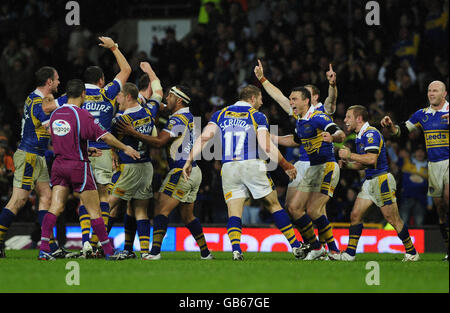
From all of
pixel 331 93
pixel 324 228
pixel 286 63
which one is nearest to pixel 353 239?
pixel 324 228

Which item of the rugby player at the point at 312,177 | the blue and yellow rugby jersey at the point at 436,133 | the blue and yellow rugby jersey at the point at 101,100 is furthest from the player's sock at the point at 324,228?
the blue and yellow rugby jersey at the point at 101,100

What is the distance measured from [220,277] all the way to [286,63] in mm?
11373

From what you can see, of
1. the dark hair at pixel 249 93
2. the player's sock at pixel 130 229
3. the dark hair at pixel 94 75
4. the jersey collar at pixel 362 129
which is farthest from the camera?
the player's sock at pixel 130 229

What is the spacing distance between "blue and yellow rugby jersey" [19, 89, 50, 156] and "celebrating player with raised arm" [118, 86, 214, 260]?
1.22m

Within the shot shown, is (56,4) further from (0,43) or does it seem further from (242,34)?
(242,34)

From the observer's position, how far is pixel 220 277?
807 centimetres

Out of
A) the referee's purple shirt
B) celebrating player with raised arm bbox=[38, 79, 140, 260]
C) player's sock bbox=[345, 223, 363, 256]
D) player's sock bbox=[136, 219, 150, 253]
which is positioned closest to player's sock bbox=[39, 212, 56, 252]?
celebrating player with raised arm bbox=[38, 79, 140, 260]

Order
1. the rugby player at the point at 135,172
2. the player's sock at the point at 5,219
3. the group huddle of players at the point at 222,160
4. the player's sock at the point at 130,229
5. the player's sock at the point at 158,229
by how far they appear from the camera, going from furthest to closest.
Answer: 1. the player's sock at the point at 130,229
2. the rugby player at the point at 135,172
3. the player's sock at the point at 158,229
4. the player's sock at the point at 5,219
5. the group huddle of players at the point at 222,160

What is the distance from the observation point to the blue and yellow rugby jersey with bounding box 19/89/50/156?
1098 cm

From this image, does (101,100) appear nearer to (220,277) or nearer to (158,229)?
(158,229)

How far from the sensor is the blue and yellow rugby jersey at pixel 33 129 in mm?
10984

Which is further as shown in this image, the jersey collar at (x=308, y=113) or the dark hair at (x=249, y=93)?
the jersey collar at (x=308, y=113)

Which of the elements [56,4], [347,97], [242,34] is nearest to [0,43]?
[56,4]

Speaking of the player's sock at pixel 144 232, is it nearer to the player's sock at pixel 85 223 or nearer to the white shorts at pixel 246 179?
the player's sock at pixel 85 223
